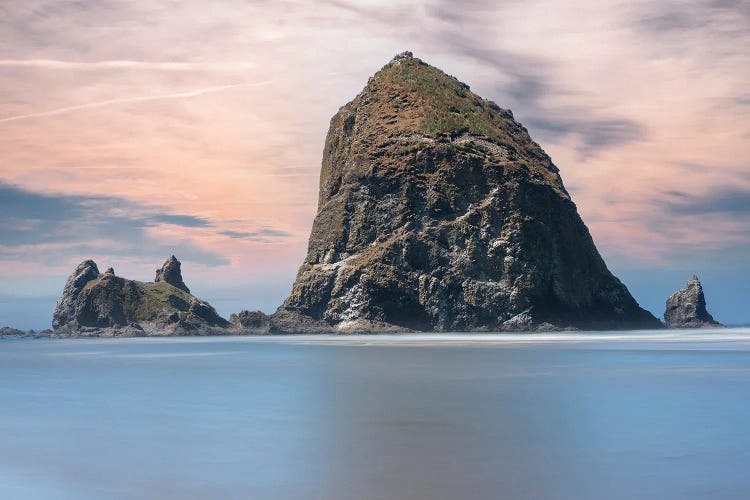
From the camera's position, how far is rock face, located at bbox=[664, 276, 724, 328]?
164 metres

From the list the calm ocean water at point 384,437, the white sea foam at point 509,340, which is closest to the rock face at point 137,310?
the white sea foam at point 509,340

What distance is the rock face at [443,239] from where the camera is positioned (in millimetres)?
134875

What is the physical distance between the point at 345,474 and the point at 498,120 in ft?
512

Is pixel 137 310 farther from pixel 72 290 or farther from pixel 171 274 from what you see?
pixel 72 290

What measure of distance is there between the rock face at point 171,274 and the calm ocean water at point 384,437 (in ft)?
460

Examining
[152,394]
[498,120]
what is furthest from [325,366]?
[498,120]

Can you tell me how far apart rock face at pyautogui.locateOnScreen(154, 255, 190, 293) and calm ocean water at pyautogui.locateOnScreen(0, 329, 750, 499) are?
14012 cm

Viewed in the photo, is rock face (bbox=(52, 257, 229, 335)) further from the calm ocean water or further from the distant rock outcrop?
the calm ocean water

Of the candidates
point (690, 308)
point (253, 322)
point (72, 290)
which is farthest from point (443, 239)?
point (72, 290)

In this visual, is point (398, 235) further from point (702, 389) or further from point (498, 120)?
point (702, 389)

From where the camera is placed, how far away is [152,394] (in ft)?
115

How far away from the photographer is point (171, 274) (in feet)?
598

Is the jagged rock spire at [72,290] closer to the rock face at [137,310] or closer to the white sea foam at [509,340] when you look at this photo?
the rock face at [137,310]

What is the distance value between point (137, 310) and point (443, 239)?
69.3 metres
